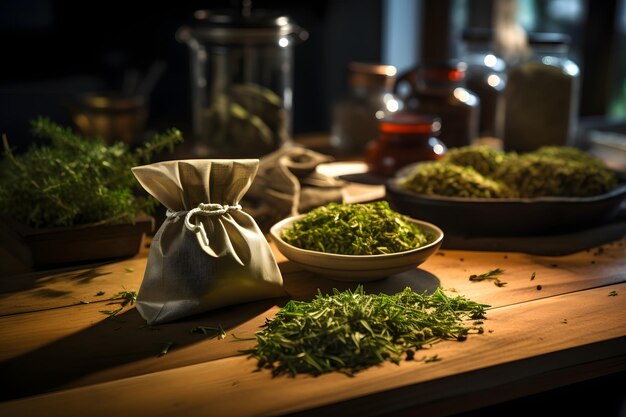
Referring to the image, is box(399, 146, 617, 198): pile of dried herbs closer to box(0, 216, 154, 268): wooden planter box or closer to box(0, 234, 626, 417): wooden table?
box(0, 234, 626, 417): wooden table

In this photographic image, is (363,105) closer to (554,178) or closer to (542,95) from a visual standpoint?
(542,95)

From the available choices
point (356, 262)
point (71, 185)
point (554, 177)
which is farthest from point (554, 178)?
point (71, 185)

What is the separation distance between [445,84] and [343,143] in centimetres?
44

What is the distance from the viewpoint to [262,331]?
1098 millimetres

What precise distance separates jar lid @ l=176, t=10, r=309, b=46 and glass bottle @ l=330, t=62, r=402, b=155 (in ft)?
1.00

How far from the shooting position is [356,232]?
1.27 metres

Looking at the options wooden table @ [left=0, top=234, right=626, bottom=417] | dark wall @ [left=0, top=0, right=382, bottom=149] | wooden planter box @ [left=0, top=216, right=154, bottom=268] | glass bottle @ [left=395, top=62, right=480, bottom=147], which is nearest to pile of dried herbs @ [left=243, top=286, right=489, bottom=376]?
wooden table @ [left=0, top=234, right=626, bottom=417]

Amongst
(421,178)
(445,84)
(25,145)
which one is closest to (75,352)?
(421,178)

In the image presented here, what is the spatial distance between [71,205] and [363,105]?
1.30 metres

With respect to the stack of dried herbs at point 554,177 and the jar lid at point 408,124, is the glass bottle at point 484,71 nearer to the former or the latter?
the jar lid at point 408,124

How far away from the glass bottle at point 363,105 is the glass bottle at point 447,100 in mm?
146

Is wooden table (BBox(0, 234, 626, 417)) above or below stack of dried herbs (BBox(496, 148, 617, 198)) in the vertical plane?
below

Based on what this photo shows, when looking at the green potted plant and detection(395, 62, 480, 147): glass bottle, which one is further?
detection(395, 62, 480, 147): glass bottle

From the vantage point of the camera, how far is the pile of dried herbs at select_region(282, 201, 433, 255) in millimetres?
1254
